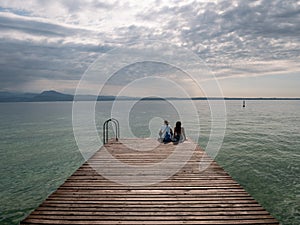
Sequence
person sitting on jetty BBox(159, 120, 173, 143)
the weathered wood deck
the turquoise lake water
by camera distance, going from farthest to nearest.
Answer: person sitting on jetty BBox(159, 120, 173, 143), the turquoise lake water, the weathered wood deck

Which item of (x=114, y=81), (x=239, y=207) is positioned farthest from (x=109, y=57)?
(x=239, y=207)

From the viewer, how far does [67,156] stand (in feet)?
73.8

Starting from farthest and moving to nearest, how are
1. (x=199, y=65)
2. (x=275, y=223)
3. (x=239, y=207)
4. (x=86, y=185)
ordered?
1. (x=199, y=65)
2. (x=86, y=185)
3. (x=239, y=207)
4. (x=275, y=223)

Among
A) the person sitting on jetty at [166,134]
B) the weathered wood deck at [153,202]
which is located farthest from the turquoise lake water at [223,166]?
the person sitting on jetty at [166,134]

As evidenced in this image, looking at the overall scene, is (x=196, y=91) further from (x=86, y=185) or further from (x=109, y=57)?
(x=86, y=185)

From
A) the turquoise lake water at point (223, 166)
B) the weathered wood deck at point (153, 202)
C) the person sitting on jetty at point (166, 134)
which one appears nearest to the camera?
the weathered wood deck at point (153, 202)

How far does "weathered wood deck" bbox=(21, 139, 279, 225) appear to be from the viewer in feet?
18.9

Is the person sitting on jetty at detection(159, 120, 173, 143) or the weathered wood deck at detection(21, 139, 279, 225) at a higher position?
the person sitting on jetty at detection(159, 120, 173, 143)

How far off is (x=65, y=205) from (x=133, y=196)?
1.85 metres

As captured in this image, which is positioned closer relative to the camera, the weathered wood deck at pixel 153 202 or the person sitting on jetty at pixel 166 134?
the weathered wood deck at pixel 153 202

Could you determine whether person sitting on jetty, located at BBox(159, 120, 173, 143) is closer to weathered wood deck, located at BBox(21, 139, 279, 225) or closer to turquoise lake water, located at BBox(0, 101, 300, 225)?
turquoise lake water, located at BBox(0, 101, 300, 225)

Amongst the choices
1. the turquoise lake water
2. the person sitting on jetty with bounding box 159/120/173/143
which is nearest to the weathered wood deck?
the turquoise lake water

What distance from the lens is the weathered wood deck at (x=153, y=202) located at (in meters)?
5.76

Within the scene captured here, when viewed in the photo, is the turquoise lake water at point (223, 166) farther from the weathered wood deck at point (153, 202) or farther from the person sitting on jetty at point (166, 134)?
the person sitting on jetty at point (166, 134)
